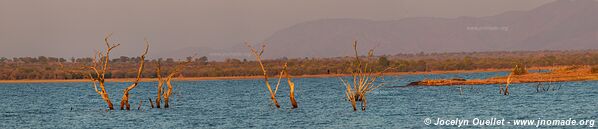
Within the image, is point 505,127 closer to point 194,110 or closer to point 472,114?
point 472,114

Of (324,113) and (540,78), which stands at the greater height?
(540,78)

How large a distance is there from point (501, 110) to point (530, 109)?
2.12 m

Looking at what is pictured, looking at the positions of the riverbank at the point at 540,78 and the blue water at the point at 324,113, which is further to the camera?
the riverbank at the point at 540,78

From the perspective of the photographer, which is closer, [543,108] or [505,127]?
[505,127]

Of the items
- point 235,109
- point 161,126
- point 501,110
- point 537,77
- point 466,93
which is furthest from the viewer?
point 537,77

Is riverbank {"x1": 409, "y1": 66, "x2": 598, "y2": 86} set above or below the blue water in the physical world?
above

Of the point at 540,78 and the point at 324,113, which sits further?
the point at 540,78

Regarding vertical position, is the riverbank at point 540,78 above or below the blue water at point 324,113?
above

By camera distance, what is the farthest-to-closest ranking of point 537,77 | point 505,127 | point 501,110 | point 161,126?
point 537,77, point 501,110, point 161,126, point 505,127

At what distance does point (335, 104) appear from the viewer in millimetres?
77250

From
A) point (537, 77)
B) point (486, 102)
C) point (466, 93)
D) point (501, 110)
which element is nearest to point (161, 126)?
point (501, 110)

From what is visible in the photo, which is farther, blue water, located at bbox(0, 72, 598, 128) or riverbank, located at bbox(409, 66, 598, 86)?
riverbank, located at bbox(409, 66, 598, 86)

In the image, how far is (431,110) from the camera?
65.4 m

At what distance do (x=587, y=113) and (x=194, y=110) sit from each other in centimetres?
2996
